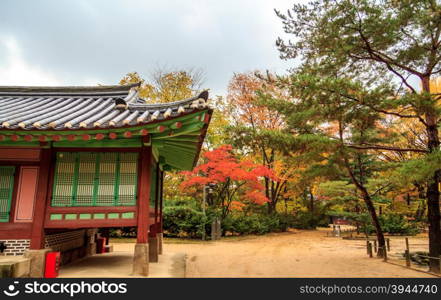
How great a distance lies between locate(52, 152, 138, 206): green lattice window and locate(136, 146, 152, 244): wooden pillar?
8.2 inches

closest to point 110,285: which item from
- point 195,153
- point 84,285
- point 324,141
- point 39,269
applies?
point 84,285

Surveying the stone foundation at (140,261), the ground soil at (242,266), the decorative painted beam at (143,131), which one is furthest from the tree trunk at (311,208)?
the decorative painted beam at (143,131)

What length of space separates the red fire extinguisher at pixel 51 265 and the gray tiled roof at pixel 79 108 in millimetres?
2948

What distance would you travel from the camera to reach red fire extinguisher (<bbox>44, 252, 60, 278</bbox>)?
6664 millimetres

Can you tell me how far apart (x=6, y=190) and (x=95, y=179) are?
2084mm

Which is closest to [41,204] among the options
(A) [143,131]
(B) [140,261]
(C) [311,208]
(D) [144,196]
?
(D) [144,196]

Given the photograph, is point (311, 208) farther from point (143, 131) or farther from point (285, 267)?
point (143, 131)

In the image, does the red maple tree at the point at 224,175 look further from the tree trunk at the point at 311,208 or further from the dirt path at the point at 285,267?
the tree trunk at the point at 311,208

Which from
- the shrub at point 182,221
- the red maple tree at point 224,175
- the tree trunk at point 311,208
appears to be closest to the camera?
the red maple tree at point 224,175

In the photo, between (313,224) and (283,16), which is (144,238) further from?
(313,224)

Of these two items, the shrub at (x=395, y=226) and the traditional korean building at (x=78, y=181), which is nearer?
the traditional korean building at (x=78, y=181)

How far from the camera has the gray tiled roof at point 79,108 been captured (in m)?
6.15

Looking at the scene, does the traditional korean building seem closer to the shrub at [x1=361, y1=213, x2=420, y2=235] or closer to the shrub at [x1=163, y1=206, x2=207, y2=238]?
the shrub at [x1=163, y1=206, x2=207, y2=238]

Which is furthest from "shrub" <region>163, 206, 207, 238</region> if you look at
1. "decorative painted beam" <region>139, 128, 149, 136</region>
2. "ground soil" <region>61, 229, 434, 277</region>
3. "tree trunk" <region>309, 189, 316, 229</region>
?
"tree trunk" <region>309, 189, 316, 229</region>
